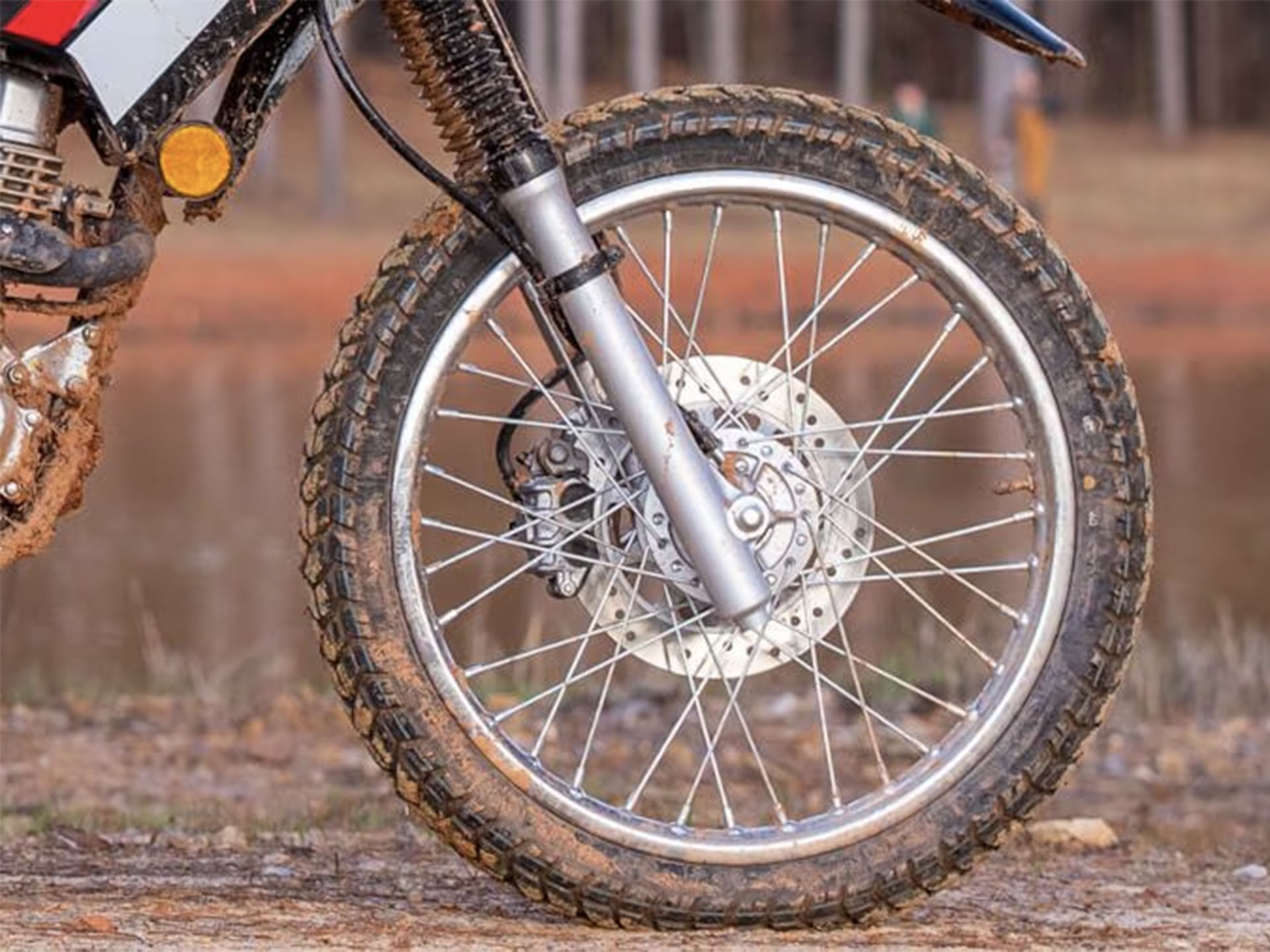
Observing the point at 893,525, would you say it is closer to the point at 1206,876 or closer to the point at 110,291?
the point at 1206,876

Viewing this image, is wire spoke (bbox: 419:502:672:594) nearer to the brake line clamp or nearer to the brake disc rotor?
the brake disc rotor

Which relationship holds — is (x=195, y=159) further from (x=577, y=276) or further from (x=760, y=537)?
(x=760, y=537)

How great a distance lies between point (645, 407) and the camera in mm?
3910

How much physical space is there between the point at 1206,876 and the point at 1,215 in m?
2.36

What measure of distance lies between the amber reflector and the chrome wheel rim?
37 centimetres

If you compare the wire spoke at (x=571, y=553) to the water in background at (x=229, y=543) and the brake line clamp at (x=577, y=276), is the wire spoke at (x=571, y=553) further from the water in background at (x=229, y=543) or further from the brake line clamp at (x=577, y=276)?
the water in background at (x=229, y=543)

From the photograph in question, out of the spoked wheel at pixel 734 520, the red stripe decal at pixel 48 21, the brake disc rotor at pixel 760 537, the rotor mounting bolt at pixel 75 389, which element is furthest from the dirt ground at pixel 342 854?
the red stripe decal at pixel 48 21

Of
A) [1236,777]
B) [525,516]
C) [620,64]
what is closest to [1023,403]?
[525,516]

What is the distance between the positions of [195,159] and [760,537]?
926 millimetres

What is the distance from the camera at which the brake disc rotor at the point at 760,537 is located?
4.00m

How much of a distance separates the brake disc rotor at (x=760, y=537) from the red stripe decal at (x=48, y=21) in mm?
907

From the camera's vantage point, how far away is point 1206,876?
4934mm

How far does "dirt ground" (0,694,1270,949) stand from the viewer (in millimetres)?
3967

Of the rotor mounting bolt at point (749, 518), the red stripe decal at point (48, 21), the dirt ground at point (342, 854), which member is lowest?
the dirt ground at point (342, 854)
